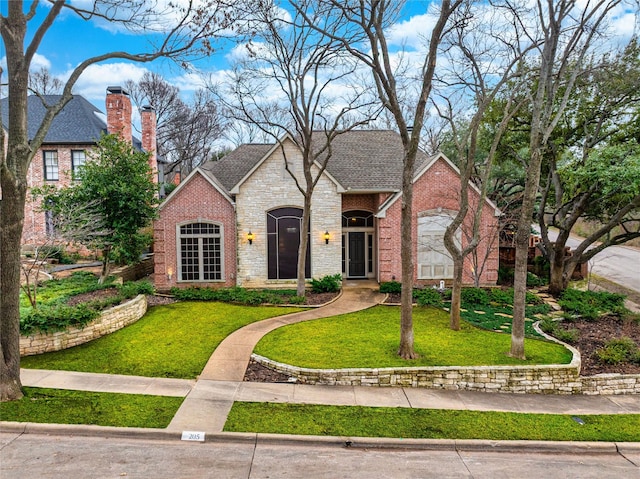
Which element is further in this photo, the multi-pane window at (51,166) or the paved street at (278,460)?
the multi-pane window at (51,166)

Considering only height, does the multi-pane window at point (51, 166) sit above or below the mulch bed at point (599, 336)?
above

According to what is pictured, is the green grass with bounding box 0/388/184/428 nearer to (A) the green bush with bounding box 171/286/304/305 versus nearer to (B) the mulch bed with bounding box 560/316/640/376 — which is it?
(A) the green bush with bounding box 171/286/304/305

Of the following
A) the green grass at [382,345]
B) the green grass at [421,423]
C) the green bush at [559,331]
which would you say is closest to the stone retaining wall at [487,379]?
the green grass at [382,345]

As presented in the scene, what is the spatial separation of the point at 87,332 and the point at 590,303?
17270 mm

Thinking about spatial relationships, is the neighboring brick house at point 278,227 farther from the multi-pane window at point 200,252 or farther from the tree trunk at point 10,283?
the tree trunk at point 10,283

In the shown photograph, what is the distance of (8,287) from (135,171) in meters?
9.25

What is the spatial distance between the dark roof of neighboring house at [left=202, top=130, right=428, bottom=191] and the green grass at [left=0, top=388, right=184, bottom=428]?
1195 centimetres

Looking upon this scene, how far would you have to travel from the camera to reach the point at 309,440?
730 cm

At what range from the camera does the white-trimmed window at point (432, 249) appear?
62.0 ft

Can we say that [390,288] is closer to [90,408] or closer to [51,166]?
[90,408]

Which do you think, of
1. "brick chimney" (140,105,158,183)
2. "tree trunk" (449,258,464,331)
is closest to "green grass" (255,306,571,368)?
"tree trunk" (449,258,464,331)

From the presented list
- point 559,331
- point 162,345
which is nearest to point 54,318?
point 162,345

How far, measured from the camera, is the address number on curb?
7.26 metres

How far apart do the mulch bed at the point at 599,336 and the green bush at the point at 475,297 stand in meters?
2.87
